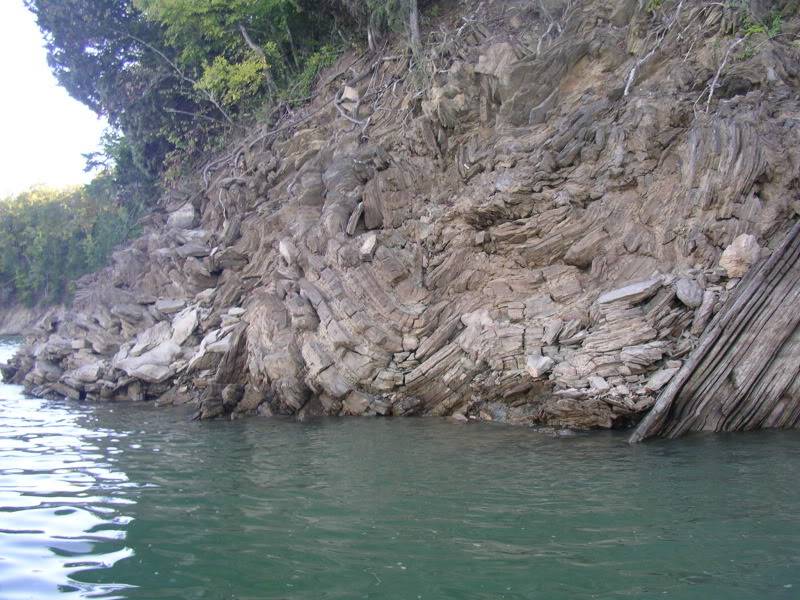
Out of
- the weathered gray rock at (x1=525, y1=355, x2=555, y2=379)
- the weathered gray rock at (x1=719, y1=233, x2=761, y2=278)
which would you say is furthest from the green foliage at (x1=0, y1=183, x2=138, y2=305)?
the weathered gray rock at (x1=719, y1=233, x2=761, y2=278)

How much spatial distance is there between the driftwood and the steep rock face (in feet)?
1.50

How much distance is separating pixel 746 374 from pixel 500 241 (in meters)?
6.03

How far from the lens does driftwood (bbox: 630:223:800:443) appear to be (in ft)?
34.3

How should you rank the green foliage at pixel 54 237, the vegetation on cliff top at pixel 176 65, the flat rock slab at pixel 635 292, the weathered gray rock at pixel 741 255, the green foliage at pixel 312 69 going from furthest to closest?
the green foliage at pixel 54 237, the green foliage at pixel 312 69, the vegetation on cliff top at pixel 176 65, the flat rock slab at pixel 635 292, the weathered gray rock at pixel 741 255

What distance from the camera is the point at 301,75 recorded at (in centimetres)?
2512

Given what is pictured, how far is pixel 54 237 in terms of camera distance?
42312mm

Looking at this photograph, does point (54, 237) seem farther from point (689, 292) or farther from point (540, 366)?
point (689, 292)

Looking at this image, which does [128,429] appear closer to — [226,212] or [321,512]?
[321,512]

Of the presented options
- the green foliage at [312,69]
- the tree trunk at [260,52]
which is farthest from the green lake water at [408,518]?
the tree trunk at [260,52]

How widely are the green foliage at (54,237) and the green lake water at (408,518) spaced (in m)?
24.3

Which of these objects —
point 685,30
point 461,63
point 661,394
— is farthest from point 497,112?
point 661,394

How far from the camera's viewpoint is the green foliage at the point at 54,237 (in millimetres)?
33188

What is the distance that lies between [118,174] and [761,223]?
2703cm

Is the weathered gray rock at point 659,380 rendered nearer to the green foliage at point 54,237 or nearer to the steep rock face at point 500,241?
the steep rock face at point 500,241
